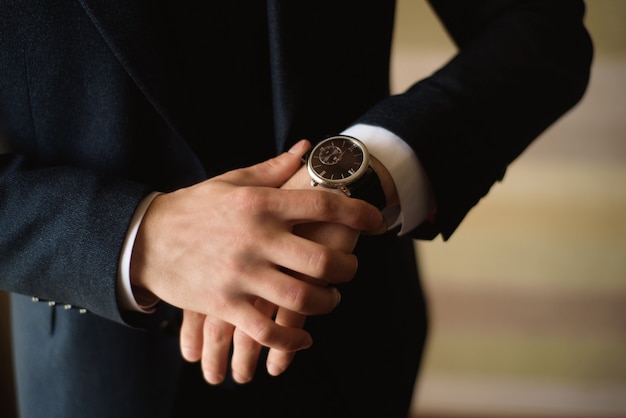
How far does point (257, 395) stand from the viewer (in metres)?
0.92

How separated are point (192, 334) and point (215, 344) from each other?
41 millimetres

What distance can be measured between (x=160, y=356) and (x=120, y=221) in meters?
0.33

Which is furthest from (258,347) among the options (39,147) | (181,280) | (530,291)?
(530,291)

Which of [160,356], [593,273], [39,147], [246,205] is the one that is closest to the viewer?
[246,205]

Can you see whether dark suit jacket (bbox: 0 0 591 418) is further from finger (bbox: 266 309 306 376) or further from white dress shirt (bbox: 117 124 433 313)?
finger (bbox: 266 309 306 376)

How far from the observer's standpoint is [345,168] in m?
0.65

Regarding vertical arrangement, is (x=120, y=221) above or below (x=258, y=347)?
above

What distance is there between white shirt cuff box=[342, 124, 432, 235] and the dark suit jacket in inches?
0.6

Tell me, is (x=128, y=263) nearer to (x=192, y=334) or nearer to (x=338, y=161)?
(x=192, y=334)

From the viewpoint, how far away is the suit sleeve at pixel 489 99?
28.4 inches

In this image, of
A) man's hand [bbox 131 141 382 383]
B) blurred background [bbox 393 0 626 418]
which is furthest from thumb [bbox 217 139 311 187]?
blurred background [bbox 393 0 626 418]

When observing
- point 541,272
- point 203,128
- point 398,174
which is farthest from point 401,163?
point 541,272

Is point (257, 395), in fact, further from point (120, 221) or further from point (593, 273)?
point (593, 273)

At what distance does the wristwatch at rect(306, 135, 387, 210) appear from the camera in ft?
2.13
